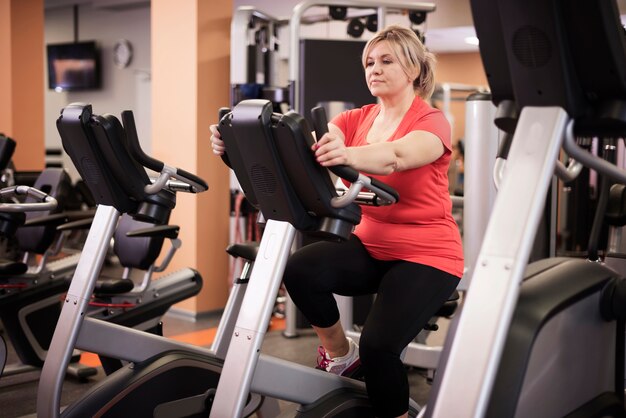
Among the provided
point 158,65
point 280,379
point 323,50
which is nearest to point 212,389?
point 280,379

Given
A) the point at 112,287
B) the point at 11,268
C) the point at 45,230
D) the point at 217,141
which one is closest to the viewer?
the point at 217,141

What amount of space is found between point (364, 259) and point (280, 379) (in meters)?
0.46

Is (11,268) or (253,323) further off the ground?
(253,323)

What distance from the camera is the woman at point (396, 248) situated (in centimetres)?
207

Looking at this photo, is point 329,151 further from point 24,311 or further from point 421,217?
point 24,311

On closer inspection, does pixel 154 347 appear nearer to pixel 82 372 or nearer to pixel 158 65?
pixel 82 372

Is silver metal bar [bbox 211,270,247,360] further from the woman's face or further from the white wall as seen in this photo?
the white wall

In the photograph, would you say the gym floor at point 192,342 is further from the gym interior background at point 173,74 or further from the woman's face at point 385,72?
the woman's face at point 385,72

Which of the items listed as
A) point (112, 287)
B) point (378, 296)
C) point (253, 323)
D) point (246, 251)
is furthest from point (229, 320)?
point (112, 287)

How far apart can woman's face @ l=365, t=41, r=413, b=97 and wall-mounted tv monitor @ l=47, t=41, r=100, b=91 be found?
9400mm

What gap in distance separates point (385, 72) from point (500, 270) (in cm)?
100

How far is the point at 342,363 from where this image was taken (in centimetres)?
240

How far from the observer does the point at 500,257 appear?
1402mm

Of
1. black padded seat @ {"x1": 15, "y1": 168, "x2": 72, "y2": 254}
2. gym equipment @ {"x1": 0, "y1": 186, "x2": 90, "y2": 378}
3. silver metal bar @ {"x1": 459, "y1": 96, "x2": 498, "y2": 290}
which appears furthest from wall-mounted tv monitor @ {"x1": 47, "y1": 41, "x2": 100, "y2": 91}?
silver metal bar @ {"x1": 459, "y1": 96, "x2": 498, "y2": 290}
